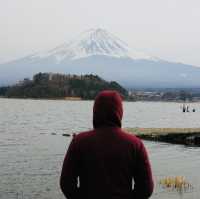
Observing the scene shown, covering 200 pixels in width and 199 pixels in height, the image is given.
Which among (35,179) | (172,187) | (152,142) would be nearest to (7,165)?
(35,179)

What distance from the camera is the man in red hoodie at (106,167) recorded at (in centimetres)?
487

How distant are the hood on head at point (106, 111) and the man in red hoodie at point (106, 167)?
0.30 ft

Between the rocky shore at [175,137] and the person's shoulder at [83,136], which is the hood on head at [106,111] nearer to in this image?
the person's shoulder at [83,136]

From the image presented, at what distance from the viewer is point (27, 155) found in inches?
1371

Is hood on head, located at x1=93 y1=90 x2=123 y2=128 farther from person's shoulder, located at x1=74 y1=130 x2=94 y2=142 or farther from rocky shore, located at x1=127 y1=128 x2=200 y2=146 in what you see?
rocky shore, located at x1=127 y1=128 x2=200 y2=146

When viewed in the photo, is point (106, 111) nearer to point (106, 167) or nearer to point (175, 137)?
point (106, 167)

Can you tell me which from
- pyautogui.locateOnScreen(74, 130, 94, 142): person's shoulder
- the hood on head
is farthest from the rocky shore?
pyautogui.locateOnScreen(74, 130, 94, 142): person's shoulder

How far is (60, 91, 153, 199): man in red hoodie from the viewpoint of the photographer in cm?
487

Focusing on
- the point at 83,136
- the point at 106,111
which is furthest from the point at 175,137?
the point at 83,136

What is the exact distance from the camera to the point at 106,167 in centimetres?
488

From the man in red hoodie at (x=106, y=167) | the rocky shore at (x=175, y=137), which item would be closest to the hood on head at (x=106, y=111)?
the man in red hoodie at (x=106, y=167)

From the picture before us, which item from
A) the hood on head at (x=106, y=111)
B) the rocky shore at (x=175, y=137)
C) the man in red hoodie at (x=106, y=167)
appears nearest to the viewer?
the man in red hoodie at (x=106, y=167)

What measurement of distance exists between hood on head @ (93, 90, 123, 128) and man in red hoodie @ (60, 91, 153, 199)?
0.09 metres

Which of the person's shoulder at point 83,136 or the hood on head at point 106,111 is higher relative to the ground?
the hood on head at point 106,111
